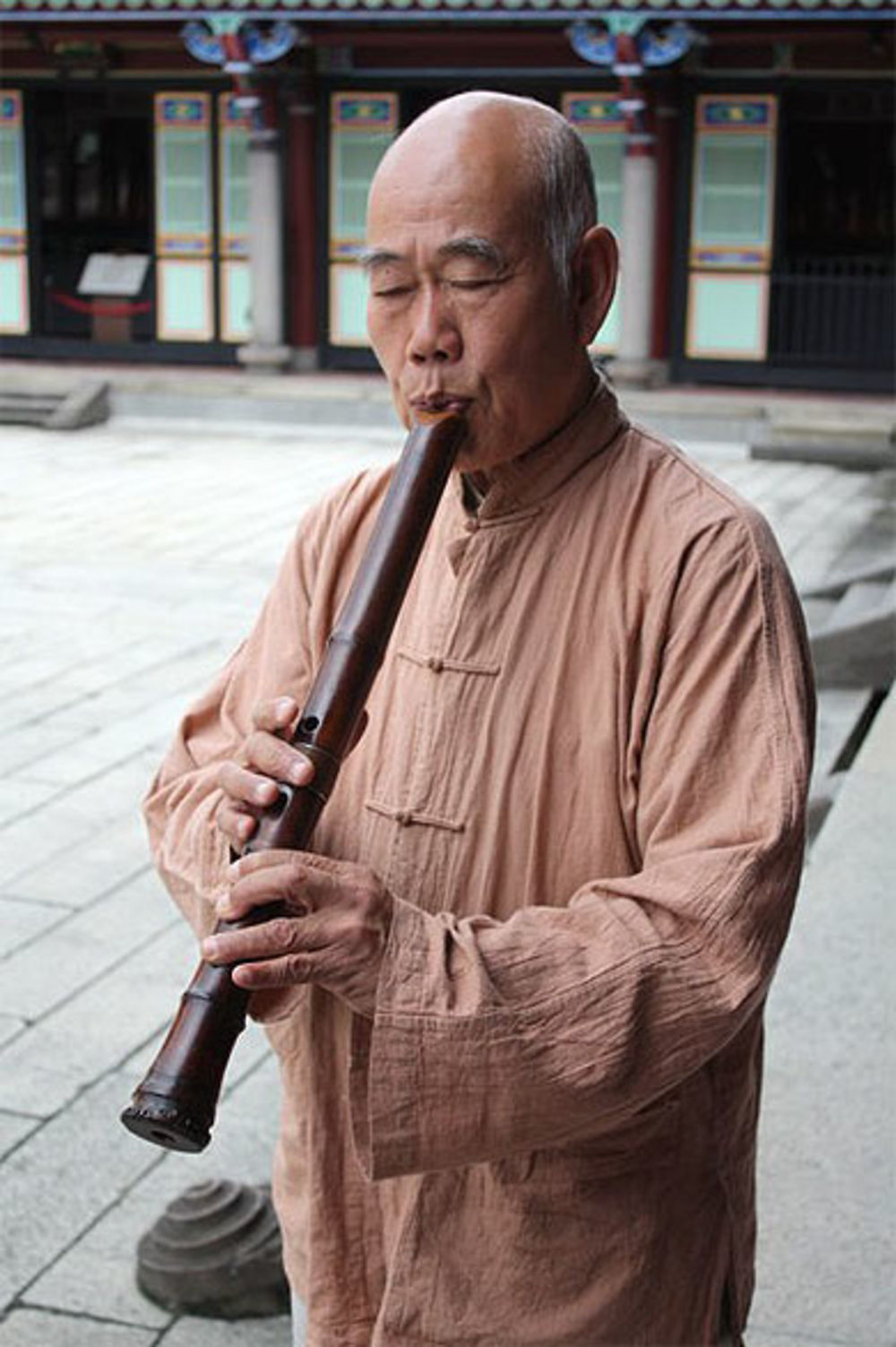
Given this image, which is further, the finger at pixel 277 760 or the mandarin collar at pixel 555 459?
the mandarin collar at pixel 555 459

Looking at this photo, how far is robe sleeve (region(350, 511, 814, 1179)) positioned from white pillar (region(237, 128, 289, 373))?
16.4 metres

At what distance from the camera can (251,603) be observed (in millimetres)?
9141

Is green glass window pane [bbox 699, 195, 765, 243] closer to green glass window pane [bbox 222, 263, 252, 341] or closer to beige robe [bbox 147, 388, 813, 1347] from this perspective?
green glass window pane [bbox 222, 263, 252, 341]

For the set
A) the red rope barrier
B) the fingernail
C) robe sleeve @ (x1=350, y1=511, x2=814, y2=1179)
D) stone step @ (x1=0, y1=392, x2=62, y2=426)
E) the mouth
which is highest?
the mouth

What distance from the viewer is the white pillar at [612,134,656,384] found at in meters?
16.2

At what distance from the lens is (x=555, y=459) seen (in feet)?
5.17

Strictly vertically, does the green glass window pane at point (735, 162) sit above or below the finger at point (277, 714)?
above

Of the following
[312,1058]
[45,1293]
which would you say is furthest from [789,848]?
[45,1293]

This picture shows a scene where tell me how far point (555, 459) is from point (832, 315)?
15.9 meters

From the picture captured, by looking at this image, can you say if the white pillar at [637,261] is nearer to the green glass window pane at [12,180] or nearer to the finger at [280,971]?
the green glass window pane at [12,180]

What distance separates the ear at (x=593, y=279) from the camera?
1.53 meters

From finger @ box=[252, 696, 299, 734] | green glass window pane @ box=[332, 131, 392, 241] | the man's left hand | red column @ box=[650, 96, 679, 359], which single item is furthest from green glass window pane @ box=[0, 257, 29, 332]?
the man's left hand

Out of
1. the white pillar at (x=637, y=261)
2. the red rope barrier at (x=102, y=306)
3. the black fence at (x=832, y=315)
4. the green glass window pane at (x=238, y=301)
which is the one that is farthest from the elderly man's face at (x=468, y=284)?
the red rope barrier at (x=102, y=306)

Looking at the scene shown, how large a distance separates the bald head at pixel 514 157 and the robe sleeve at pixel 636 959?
33 centimetres
